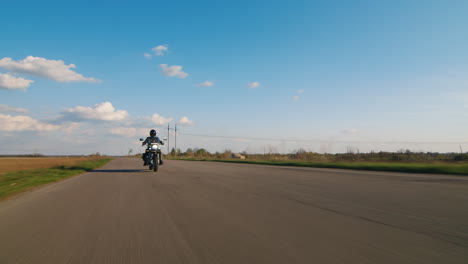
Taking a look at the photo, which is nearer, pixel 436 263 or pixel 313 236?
pixel 436 263

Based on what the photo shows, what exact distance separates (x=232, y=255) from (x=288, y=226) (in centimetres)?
140

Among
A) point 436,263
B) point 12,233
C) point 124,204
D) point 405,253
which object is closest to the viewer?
point 436,263

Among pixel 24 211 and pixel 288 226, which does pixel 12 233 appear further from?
pixel 288 226

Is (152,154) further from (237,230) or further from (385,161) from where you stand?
(385,161)

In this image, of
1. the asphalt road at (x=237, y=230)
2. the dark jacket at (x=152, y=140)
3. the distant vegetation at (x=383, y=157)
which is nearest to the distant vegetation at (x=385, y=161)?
the distant vegetation at (x=383, y=157)

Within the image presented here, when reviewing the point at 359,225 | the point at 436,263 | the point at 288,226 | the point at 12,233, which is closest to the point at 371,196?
the point at 359,225

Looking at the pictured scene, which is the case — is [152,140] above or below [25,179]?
above

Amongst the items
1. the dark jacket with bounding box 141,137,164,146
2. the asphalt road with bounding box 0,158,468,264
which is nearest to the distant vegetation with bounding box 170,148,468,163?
the dark jacket with bounding box 141,137,164,146

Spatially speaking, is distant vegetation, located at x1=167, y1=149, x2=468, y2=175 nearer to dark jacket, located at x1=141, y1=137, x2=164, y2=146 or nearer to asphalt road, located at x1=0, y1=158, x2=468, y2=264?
asphalt road, located at x1=0, y1=158, x2=468, y2=264

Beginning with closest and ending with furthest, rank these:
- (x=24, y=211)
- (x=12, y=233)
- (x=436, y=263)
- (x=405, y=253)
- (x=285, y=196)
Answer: (x=436, y=263) < (x=405, y=253) < (x=12, y=233) < (x=24, y=211) < (x=285, y=196)

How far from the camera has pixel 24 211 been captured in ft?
18.4

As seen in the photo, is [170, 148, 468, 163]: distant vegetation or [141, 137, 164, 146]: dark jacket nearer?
[141, 137, 164, 146]: dark jacket

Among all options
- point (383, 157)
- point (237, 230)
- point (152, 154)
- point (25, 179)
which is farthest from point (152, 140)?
point (383, 157)

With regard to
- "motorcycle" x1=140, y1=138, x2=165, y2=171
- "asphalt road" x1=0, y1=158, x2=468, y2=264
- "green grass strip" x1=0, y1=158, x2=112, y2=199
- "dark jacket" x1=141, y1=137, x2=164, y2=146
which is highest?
"dark jacket" x1=141, y1=137, x2=164, y2=146
